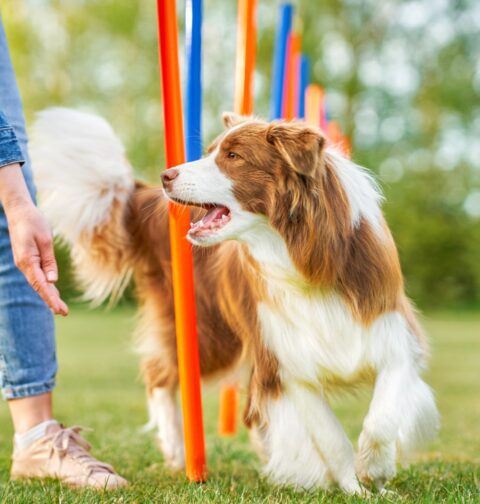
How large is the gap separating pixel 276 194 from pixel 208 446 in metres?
2.06

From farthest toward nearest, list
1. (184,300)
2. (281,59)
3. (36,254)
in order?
(281,59) < (184,300) < (36,254)

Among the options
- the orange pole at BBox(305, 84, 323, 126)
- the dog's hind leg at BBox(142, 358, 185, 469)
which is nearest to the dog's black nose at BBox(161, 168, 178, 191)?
the dog's hind leg at BBox(142, 358, 185, 469)

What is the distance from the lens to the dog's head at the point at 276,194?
2920 millimetres

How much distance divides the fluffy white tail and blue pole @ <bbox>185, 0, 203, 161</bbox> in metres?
0.80

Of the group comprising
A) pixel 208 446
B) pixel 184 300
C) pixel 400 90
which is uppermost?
pixel 184 300

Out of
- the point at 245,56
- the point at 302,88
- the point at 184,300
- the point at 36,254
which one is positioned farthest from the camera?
the point at 302,88

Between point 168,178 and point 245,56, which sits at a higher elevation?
point 245,56

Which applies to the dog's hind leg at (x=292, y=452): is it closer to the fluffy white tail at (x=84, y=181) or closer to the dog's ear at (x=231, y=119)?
the dog's ear at (x=231, y=119)

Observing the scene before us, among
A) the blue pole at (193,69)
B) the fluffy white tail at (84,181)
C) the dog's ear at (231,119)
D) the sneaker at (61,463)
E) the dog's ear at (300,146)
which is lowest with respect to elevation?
the sneaker at (61,463)

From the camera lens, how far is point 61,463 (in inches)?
120

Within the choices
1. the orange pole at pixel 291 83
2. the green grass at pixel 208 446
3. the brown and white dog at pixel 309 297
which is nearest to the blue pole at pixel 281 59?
the orange pole at pixel 291 83

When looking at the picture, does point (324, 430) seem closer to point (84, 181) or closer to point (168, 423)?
point (168, 423)

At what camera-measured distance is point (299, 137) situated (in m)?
2.91

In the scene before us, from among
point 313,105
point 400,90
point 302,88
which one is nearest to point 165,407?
point 302,88
